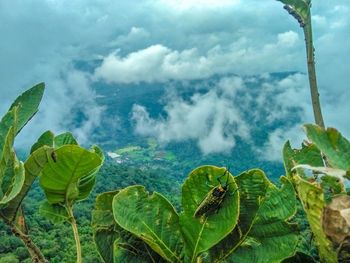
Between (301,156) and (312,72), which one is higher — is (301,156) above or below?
below

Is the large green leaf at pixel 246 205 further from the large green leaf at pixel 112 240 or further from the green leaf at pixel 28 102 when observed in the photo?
the green leaf at pixel 28 102

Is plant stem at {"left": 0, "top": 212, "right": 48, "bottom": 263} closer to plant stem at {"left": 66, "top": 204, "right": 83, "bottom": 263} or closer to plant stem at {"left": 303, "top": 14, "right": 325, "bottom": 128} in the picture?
plant stem at {"left": 66, "top": 204, "right": 83, "bottom": 263}

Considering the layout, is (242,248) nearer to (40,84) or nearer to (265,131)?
(40,84)

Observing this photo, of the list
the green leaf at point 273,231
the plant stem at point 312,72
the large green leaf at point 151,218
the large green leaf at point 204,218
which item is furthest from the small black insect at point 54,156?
the plant stem at point 312,72

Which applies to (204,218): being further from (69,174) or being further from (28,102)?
(28,102)

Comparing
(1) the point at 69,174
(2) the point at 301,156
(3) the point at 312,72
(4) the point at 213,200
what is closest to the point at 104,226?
(1) the point at 69,174

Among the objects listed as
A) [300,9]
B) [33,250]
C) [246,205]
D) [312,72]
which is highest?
[300,9]
